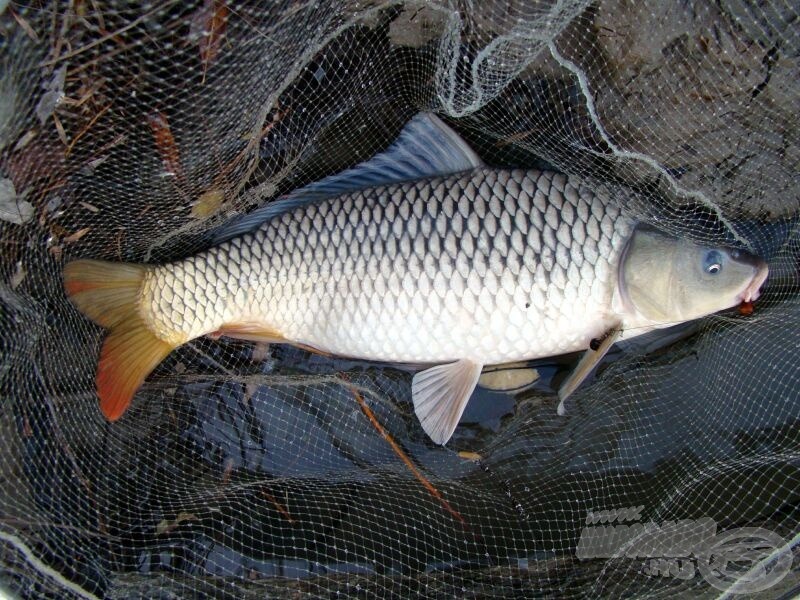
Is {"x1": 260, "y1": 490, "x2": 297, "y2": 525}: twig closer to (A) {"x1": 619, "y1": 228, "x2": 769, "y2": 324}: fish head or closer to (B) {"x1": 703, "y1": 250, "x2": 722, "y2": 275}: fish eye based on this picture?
(A) {"x1": 619, "y1": 228, "x2": 769, "y2": 324}: fish head

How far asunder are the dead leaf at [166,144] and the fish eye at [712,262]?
1282mm

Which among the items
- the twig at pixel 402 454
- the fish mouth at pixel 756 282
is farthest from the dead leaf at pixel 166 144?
the fish mouth at pixel 756 282

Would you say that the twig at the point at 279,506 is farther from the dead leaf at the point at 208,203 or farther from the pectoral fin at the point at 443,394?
the dead leaf at the point at 208,203

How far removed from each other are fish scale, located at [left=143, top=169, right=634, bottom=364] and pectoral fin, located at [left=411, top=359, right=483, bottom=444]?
0.13 feet

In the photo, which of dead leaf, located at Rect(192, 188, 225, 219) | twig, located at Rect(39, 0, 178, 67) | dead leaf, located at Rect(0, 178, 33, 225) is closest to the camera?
twig, located at Rect(39, 0, 178, 67)

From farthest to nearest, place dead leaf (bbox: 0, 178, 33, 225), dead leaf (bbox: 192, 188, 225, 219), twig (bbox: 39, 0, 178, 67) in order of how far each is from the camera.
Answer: dead leaf (bbox: 192, 188, 225, 219), dead leaf (bbox: 0, 178, 33, 225), twig (bbox: 39, 0, 178, 67)

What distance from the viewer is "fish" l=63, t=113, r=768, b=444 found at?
1.43 meters

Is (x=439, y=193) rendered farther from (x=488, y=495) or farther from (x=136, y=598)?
(x=136, y=598)

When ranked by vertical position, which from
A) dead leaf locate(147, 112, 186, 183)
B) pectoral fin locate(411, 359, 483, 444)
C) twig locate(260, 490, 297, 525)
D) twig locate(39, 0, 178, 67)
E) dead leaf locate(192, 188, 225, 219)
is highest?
twig locate(39, 0, 178, 67)

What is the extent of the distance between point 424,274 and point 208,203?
59 cm

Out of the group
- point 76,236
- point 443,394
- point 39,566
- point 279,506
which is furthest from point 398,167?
point 39,566

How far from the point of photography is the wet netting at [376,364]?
1.27 meters

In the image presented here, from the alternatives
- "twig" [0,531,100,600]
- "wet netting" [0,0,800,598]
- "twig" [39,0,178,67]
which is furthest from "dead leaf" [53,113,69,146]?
"twig" [0,531,100,600]

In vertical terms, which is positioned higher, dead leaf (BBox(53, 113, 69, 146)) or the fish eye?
dead leaf (BBox(53, 113, 69, 146))
